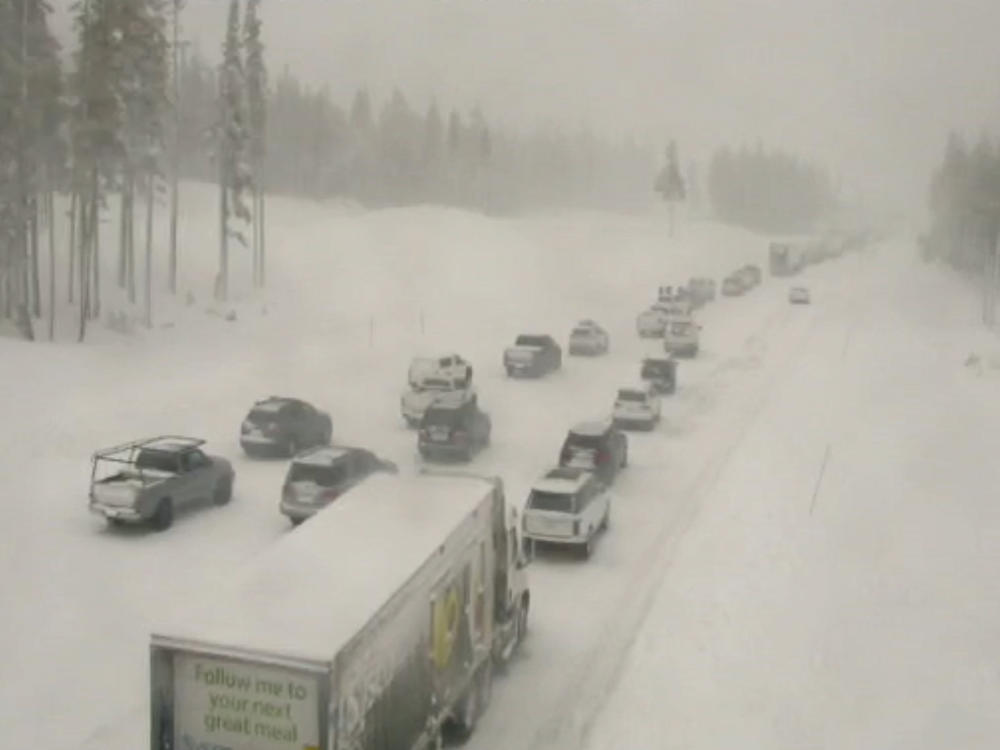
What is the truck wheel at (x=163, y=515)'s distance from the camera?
2167cm

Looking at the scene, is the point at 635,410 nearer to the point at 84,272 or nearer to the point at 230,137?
the point at 84,272

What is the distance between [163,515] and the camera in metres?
21.8

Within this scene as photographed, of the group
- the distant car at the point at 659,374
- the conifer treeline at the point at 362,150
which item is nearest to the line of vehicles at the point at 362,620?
the distant car at the point at 659,374

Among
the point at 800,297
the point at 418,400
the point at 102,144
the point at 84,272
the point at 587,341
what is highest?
the point at 102,144

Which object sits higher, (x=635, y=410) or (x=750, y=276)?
(x=750, y=276)

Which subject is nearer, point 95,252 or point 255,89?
point 95,252

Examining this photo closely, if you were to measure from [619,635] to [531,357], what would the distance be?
2558 cm

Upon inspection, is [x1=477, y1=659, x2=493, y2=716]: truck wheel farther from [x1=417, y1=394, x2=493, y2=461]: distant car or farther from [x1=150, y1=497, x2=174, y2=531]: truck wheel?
[x1=417, y1=394, x2=493, y2=461]: distant car

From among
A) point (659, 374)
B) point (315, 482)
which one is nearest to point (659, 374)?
point (659, 374)

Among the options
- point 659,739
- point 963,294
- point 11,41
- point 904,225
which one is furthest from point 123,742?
point 904,225

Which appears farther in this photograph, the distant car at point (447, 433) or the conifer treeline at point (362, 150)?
the conifer treeline at point (362, 150)

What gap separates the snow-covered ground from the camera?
1490 cm

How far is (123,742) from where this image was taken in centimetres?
1348

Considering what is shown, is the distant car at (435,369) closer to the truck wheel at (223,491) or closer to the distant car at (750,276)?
the truck wheel at (223,491)
